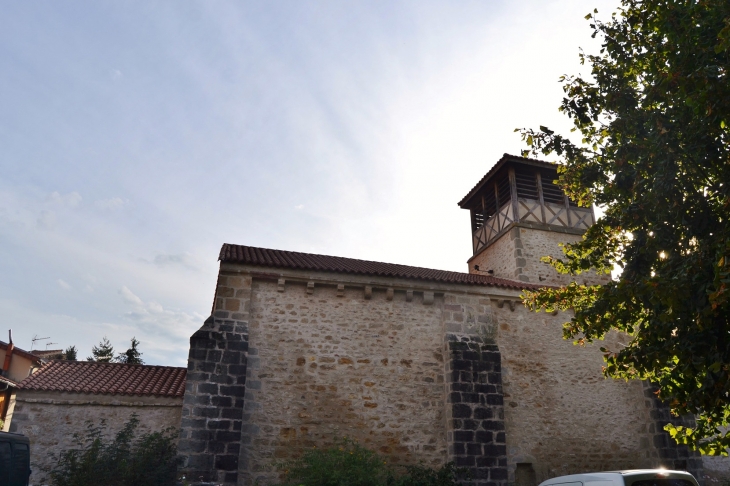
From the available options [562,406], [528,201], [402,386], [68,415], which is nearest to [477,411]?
[402,386]

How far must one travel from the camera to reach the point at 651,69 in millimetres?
6340

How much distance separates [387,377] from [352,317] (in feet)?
4.53

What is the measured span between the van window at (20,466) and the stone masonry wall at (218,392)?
209 cm

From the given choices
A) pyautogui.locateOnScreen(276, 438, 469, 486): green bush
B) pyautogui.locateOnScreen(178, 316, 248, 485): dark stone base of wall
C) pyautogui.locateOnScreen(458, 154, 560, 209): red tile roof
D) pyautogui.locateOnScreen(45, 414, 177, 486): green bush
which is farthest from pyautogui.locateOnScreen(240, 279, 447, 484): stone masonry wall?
pyautogui.locateOnScreen(458, 154, 560, 209): red tile roof

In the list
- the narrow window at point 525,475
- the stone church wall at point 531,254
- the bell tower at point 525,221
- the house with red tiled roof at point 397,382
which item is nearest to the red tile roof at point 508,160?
the bell tower at point 525,221

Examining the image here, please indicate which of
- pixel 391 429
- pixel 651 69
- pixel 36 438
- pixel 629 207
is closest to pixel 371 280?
pixel 391 429

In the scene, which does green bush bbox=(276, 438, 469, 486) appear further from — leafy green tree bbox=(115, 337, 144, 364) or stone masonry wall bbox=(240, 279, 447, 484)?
leafy green tree bbox=(115, 337, 144, 364)

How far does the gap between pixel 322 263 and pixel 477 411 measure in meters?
4.38

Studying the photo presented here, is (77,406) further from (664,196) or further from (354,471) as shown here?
(664,196)

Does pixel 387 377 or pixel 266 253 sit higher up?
pixel 266 253

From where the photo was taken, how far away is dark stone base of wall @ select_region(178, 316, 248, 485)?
8055 millimetres

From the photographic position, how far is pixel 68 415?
920cm

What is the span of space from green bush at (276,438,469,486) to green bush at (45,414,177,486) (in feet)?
6.70

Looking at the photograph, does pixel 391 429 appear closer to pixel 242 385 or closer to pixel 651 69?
pixel 242 385
